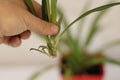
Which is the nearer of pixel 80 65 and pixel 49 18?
pixel 49 18

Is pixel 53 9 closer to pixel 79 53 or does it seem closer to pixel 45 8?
pixel 45 8

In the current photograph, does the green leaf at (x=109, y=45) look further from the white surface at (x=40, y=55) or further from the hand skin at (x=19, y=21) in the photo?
the hand skin at (x=19, y=21)

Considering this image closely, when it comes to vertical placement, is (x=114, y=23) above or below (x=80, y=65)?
above

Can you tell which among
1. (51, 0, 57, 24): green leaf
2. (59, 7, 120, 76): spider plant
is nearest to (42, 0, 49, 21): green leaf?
(51, 0, 57, 24): green leaf

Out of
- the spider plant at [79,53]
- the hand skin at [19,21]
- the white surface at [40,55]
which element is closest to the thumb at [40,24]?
the hand skin at [19,21]

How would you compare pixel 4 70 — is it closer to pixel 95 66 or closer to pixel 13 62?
pixel 13 62

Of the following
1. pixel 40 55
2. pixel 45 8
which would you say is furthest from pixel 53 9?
pixel 40 55

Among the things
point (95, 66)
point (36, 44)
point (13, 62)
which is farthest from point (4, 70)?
point (95, 66)

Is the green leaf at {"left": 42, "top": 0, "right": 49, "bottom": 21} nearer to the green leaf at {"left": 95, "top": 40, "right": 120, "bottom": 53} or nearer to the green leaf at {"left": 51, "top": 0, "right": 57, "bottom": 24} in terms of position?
the green leaf at {"left": 51, "top": 0, "right": 57, "bottom": 24}

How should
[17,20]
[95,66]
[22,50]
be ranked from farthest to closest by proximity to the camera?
[22,50], [95,66], [17,20]
